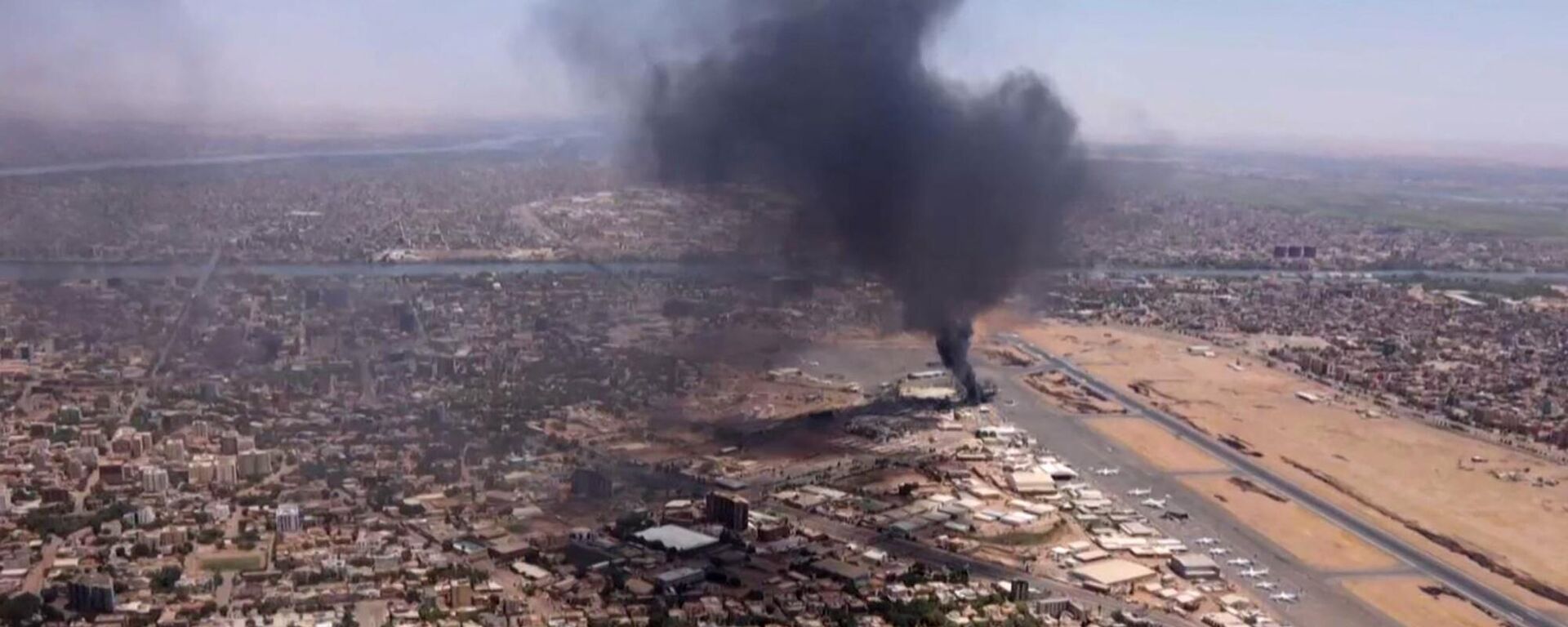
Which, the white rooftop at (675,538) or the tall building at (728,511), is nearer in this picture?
the white rooftop at (675,538)

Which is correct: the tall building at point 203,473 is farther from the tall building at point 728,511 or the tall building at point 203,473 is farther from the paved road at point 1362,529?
the paved road at point 1362,529

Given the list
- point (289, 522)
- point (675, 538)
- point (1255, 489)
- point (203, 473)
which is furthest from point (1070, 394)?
point (203, 473)

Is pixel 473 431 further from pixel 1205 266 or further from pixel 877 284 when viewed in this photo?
pixel 1205 266

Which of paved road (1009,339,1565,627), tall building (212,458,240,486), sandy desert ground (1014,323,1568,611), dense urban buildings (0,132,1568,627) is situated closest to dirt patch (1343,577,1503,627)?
dense urban buildings (0,132,1568,627)

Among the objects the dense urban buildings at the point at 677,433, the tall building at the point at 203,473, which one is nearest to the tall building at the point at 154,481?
the dense urban buildings at the point at 677,433

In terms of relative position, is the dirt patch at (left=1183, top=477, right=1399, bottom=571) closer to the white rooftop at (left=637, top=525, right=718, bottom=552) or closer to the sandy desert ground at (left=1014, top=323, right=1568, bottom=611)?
the sandy desert ground at (left=1014, top=323, right=1568, bottom=611)

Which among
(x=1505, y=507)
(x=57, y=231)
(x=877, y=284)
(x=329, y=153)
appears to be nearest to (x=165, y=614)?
(x=877, y=284)
